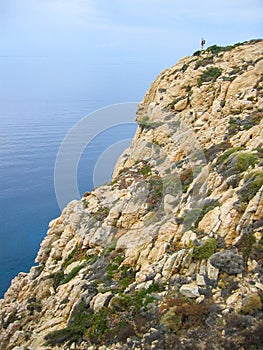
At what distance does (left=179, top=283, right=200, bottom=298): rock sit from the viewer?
10.2 meters

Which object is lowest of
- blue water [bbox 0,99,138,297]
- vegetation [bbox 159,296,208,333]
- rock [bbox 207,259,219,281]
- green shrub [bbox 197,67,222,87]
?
blue water [bbox 0,99,138,297]

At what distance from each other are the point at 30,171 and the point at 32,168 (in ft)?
4.67

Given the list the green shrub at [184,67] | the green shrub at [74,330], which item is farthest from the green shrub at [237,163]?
the green shrub at [184,67]

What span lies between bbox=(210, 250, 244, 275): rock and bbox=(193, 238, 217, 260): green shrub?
281mm

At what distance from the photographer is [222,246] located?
11375 mm

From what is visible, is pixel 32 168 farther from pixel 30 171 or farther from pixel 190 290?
pixel 190 290

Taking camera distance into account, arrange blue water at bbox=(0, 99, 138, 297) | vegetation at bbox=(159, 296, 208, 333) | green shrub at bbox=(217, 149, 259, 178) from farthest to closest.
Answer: blue water at bbox=(0, 99, 138, 297), green shrub at bbox=(217, 149, 259, 178), vegetation at bbox=(159, 296, 208, 333)

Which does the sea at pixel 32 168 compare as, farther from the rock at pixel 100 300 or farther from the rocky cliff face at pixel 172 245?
the rock at pixel 100 300

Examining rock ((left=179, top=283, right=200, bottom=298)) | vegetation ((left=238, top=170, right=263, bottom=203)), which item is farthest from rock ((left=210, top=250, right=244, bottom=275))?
vegetation ((left=238, top=170, right=263, bottom=203))

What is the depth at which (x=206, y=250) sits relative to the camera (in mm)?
11414

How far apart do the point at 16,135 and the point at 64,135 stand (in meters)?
13.9

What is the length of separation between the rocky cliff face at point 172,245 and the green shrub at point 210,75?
15 centimetres

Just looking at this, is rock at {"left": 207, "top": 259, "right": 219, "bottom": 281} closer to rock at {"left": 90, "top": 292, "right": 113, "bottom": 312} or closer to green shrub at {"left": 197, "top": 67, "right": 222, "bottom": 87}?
rock at {"left": 90, "top": 292, "right": 113, "bottom": 312}

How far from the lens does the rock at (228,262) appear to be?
406 inches
